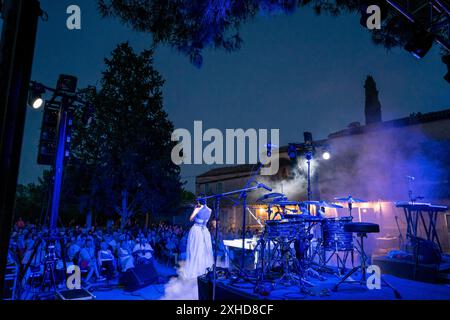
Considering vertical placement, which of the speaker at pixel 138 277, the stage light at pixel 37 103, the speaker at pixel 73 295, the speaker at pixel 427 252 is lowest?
the speaker at pixel 138 277

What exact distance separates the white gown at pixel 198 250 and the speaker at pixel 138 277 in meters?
0.89

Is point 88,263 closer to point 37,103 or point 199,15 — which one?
point 37,103

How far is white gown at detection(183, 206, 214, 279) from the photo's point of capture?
7134 mm

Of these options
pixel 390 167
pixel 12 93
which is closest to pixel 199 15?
pixel 12 93

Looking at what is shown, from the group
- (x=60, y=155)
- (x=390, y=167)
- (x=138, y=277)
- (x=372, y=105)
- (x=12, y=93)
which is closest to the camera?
(x=12, y=93)

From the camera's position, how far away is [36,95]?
5871 millimetres

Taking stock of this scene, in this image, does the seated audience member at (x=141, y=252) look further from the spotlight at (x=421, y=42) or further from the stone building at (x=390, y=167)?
the spotlight at (x=421, y=42)

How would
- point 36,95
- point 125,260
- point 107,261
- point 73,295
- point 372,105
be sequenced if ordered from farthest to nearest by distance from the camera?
point 372,105 → point 107,261 → point 125,260 → point 36,95 → point 73,295

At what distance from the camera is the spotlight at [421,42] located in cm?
516

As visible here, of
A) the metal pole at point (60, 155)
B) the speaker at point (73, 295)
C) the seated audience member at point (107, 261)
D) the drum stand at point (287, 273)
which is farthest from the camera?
the seated audience member at point (107, 261)

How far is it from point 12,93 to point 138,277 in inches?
227

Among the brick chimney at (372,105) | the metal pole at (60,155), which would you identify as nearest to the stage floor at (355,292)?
the metal pole at (60,155)

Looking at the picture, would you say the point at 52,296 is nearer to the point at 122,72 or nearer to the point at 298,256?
the point at 298,256

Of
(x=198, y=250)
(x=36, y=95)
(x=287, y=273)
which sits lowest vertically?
(x=287, y=273)
